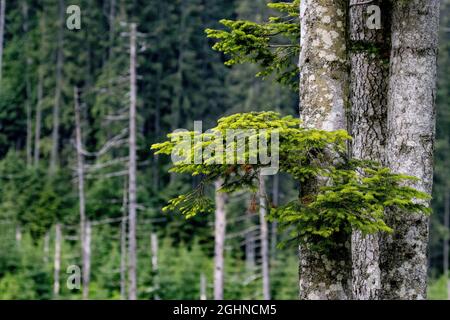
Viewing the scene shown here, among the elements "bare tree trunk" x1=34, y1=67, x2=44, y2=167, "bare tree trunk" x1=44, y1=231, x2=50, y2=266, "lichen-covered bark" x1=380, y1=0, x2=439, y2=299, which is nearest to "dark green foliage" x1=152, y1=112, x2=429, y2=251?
"lichen-covered bark" x1=380, y1=0, x2=439, y2=299

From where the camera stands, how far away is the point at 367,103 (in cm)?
747

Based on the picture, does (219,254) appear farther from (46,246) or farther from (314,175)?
(314,175)

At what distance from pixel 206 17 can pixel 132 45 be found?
1315 inches

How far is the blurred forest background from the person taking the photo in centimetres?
2809

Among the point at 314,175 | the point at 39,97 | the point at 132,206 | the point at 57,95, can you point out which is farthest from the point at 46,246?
the point at 314,175

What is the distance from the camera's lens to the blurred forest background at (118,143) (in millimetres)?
28094

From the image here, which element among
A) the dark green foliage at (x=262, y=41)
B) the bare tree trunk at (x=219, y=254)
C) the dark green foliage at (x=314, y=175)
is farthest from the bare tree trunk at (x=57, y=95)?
the dark green foliage at (x=314, y=175)

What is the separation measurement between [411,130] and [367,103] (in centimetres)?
65

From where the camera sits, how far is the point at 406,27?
22.9 feet

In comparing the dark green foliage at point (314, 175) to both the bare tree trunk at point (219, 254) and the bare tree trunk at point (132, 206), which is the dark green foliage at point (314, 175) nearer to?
the bare tree trunk at point (219, 254)

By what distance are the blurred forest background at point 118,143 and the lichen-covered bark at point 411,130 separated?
18670mm

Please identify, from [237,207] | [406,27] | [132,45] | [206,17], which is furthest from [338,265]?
[206,17]

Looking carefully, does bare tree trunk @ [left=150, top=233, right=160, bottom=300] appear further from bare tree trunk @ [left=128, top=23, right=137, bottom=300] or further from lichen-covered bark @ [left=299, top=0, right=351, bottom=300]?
lichen-covered bark @ [left=299, top=0, right=351, bottom=300]
